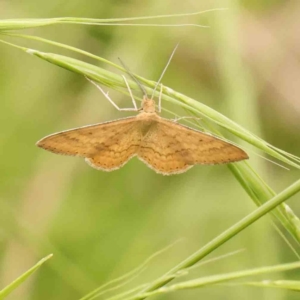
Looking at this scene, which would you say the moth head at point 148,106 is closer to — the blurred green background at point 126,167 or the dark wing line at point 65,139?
the dark wing line at point 65,139

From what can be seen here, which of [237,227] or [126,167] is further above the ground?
[126,167]

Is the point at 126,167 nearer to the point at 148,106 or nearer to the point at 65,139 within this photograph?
the point at 148,106

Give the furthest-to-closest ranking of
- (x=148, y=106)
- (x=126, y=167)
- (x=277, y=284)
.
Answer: (x=126, y=167), (x=148, y=106), (x=277, y=284)

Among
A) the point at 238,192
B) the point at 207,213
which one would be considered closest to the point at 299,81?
the point at 238,192

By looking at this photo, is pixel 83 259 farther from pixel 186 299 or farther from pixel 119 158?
pixel 119 158

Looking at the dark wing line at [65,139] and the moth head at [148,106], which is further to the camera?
the moth head at [148,106]

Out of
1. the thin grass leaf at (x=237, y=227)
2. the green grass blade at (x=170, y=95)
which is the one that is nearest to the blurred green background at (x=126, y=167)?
the green grass blade at (x=170, y=95)

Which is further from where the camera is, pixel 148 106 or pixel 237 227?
pixel 148 106

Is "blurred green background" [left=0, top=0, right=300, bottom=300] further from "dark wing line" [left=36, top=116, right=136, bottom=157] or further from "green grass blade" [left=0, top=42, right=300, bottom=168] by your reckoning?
"green grass blade" [left=0, top=42, right=300, bottom=168]

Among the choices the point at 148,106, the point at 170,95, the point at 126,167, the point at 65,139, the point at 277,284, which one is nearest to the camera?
the point at 277,284

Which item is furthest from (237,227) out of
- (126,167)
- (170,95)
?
(126,167)
